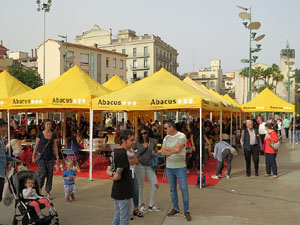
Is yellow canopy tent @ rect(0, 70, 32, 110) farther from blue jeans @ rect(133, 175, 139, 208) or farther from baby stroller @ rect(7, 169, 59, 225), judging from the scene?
blue jeans @ rect(133, 175, 139, 208)

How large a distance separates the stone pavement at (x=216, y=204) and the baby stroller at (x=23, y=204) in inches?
21.0

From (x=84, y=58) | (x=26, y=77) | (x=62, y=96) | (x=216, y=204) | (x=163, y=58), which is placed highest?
(x=163, y=58)

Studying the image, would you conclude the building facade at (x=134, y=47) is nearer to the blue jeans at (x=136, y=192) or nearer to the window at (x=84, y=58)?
the window at (x=84, y=58)

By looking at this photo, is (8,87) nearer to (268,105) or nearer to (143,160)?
(143,160)

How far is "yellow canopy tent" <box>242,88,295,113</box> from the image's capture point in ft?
55.4

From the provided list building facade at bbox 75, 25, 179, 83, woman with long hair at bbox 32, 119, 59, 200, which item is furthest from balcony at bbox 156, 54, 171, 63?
woman with long hair at bbox 32, 119, 59, 200

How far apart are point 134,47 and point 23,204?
61516mm

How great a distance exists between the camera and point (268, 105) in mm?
17141

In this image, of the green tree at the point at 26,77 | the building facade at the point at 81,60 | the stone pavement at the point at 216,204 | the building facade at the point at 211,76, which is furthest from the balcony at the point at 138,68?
the stone pavement at the point at 216,204

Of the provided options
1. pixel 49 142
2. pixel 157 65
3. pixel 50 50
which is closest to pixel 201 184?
pixel 49 142

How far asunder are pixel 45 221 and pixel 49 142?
2.18m

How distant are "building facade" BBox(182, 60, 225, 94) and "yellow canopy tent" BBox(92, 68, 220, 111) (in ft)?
289

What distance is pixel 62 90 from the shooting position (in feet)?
33.1

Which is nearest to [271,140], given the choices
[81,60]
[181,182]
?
[181,182]
